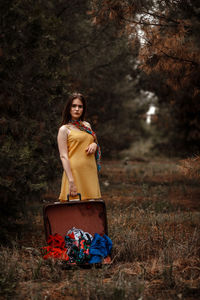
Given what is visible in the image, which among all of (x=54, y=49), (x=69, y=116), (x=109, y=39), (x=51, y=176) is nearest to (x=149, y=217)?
(x=51, y=176)

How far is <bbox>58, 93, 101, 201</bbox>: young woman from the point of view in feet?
14.6

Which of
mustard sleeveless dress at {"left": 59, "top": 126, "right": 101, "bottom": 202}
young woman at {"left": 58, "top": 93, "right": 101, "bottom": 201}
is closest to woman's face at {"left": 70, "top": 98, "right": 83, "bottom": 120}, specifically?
young woman at {"left": 58, "top": 93, "right": 101, "bottom": 201}

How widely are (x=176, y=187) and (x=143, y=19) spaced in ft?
21.4

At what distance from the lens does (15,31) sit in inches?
281

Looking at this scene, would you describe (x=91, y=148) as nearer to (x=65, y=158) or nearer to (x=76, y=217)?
(x=65, y=158)

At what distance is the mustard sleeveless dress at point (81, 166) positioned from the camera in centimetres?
449

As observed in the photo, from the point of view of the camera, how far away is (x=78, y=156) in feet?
14.8

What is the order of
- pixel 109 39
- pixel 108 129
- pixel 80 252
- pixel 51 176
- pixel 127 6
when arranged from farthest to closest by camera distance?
1. pixel 108 129
2. pixel 109 39
3. pixel 51 176
4. pixel 127 6
5. pixel 80 252

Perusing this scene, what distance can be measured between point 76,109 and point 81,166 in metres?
0.69

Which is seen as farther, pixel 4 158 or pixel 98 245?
pixel 4 158

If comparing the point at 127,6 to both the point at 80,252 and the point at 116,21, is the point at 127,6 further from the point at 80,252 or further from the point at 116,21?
the point at 80,252

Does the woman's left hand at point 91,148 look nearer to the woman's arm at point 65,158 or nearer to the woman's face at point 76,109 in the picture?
the woman's arm at point 65,158

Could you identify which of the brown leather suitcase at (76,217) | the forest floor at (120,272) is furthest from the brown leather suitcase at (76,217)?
the forest floor at (120,272)

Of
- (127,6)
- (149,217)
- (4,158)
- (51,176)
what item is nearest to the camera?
(4,158)
